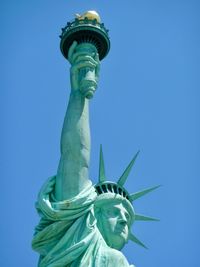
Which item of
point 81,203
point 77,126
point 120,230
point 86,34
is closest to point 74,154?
point 77,126

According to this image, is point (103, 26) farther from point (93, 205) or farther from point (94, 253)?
point (94, 253)

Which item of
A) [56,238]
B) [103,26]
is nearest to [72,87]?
[103,26]

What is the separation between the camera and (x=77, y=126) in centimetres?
1220

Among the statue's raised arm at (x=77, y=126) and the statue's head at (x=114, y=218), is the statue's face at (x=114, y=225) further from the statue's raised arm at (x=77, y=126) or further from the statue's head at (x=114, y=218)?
the statue's raised arm at (x=77, y=126)

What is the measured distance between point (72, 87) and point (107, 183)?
2013mm

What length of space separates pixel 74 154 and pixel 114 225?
4.83 ft

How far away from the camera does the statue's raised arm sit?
11695 millimetres

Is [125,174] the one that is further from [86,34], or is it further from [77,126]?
[86,34]

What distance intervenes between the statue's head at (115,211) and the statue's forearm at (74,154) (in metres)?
0.65

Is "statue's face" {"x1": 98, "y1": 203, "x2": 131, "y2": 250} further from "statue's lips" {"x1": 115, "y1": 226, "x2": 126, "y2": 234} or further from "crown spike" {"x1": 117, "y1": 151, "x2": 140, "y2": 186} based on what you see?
"crown spike" {"x1": 117, "y1": 151, "x2": 140, "y2": 186}

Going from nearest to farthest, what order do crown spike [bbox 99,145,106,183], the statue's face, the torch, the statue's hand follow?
the statue's face, the statue's hand, crown spike [bbox 99,145,106,183], the torch

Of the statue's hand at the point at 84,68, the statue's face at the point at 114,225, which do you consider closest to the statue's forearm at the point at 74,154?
the statue's hand at the point at 84,68

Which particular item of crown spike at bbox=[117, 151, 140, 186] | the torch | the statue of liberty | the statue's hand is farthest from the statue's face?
the torch

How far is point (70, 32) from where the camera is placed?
13.4m
